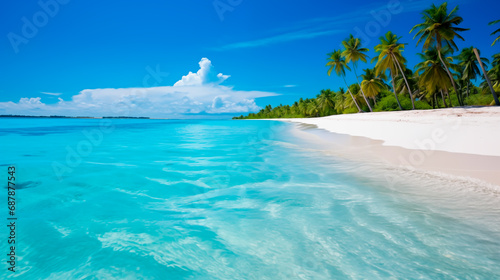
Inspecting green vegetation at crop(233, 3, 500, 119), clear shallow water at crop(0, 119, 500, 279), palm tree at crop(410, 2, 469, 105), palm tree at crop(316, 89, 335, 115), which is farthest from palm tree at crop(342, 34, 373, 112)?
clear shallow water at crop(0, 119, 500, 279)

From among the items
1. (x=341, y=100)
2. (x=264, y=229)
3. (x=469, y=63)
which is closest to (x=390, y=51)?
(x=469, y=63)

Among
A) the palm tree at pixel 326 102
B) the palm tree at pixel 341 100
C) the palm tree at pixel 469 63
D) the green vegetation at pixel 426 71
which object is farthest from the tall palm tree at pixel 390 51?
the palm tree at pixel 326 102

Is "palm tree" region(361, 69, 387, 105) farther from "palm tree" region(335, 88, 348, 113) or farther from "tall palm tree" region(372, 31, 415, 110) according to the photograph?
"palm tree" region(335, 88, 348, 113)

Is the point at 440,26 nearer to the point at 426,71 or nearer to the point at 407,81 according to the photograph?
the point at 426,71

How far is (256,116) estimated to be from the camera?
15688 cm

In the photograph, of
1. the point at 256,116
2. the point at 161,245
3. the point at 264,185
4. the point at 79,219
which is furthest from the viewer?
the point at 256,116

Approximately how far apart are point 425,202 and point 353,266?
2.65 m

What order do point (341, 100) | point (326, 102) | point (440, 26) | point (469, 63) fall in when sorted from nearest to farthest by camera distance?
Result: point (440, 26)
point (469, 63)
point (341, 100)
point (326, 102)

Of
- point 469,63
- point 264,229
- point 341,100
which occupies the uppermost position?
point 469,63

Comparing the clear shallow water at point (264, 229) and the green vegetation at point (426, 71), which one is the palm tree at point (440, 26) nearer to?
the green vegetation at point (426, 71)

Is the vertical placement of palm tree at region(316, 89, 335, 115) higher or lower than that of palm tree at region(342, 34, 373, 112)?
lower

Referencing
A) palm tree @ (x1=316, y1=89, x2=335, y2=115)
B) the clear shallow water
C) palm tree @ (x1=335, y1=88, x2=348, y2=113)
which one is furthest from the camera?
palm tree @ (x1=316, y1=89, x2=335, y2=115)

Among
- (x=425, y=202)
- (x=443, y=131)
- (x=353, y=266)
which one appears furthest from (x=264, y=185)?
(x=443, y=131)

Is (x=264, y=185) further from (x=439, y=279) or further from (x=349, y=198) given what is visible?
(x=439, y=279)
